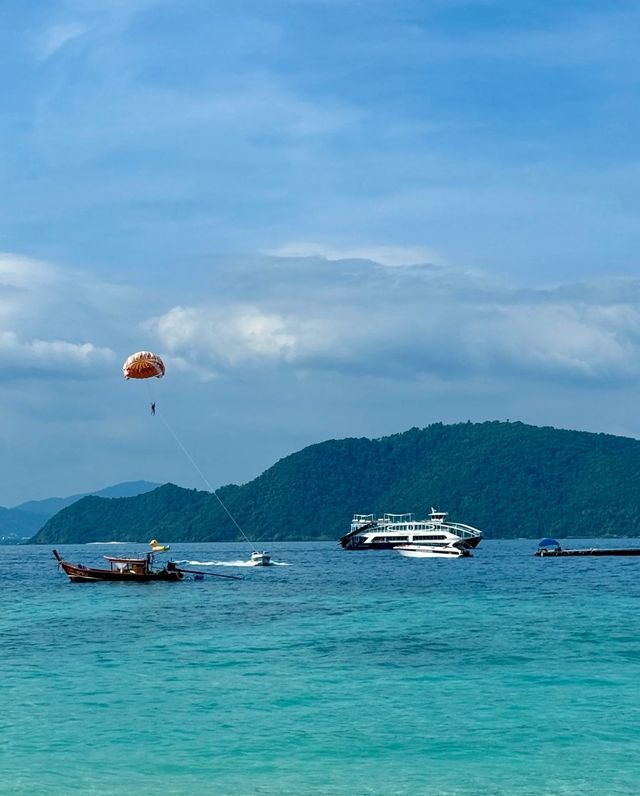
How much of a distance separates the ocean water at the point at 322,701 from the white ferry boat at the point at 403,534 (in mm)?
114236

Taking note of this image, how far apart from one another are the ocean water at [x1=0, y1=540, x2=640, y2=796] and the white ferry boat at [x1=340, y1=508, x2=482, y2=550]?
11424cm

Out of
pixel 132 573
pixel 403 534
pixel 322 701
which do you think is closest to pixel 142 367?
pixel 132 573

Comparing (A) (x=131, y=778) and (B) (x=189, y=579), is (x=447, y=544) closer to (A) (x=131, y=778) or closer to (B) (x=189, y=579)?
(B) (x=189, y=579)

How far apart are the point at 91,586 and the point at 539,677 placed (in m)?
56.3

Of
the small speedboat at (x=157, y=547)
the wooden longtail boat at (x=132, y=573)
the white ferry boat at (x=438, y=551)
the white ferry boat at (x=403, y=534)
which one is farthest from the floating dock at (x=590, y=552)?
the wooden longtail boat at (x=132, y=573)

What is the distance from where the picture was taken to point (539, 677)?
3306 cm

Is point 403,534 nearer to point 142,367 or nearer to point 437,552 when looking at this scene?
point 437,552

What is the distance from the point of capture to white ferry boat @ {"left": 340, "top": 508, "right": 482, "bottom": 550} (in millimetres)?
172375

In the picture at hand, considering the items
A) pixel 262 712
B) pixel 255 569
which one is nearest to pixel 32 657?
pixel 262 712

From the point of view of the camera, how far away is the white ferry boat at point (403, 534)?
566 ft

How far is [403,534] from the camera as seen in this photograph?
184875 mm

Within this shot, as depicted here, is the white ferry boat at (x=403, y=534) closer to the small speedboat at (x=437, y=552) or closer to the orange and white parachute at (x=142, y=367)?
the small speedboat at (x=437, y=552)

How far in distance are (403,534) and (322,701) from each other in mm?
157143

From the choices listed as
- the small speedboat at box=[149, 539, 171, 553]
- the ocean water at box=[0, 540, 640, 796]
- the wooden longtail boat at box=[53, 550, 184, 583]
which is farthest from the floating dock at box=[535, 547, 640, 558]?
the ocean water at box=[0, 540, 640, 796]
